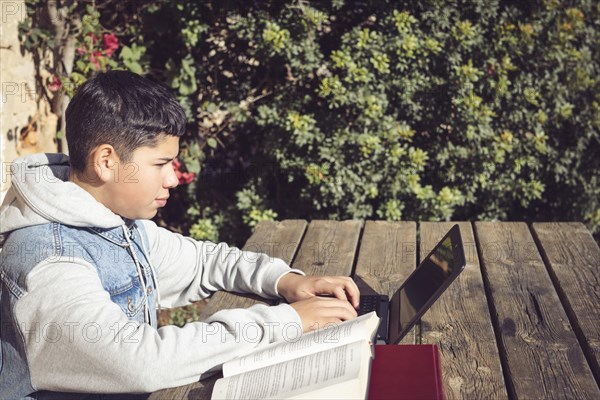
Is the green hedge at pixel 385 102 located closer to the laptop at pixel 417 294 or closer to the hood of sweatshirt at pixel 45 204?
the laptop at pixel 417 294

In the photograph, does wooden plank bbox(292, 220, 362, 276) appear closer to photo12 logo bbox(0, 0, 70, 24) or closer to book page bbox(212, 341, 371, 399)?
book page bbox(212, 341, 371, 399)

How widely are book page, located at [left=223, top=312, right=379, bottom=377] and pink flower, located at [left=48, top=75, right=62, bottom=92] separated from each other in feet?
9.56

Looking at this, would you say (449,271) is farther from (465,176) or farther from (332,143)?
(465,176)

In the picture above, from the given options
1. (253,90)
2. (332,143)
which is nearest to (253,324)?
(332,143)

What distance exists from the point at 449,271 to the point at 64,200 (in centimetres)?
98

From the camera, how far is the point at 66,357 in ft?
5.51

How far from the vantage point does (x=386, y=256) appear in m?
2.68

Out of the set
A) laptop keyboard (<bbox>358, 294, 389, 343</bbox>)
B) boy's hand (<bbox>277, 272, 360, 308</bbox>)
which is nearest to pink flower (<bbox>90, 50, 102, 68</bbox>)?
boy's hand (<bbox>277, 272, 360, 308</bbox>)

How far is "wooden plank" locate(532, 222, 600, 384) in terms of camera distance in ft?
6.44

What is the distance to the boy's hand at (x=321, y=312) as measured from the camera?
1880mm

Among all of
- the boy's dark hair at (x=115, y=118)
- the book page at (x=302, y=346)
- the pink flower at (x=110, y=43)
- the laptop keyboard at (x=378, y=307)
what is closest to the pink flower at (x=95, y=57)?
the pink flower at (x=110, y=43)

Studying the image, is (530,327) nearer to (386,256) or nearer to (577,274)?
(577,274)

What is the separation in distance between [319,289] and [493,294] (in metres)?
0.55

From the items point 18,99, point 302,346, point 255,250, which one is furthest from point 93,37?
point 302,346
